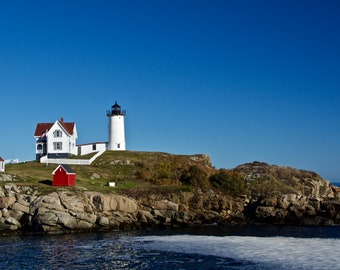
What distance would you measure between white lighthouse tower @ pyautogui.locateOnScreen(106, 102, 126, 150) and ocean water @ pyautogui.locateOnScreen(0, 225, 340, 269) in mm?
42976

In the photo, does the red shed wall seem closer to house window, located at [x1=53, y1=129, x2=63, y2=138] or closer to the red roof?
house window, located at [x1=53, y1=129, x2=63, y2=138]

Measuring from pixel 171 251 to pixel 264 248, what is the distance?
24.4 feet

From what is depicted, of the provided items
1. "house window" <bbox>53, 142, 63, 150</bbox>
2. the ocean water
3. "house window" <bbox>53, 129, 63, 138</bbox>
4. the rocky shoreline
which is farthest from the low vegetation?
the ocean water

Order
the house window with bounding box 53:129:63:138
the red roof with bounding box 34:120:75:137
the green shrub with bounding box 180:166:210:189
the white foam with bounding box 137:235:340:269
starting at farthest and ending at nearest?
1. the red roof with bounding box 34:120:75:137
2. the house window with bounding box 53:129:63:138
3. the green shrub with bounding box 180:166:210:189
4. the white foam with bounding box 137:235:340:269

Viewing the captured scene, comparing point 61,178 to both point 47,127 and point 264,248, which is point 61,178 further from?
point 264,248

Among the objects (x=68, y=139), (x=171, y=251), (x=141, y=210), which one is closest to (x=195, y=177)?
(x=141, y=210)

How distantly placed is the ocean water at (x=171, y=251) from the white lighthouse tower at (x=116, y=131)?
43.0m

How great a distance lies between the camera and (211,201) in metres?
61.8

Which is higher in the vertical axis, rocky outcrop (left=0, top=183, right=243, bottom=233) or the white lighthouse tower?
the white lighthouse tower

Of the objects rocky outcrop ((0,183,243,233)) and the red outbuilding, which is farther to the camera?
the red outbuilding

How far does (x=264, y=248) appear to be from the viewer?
35938 millimetres

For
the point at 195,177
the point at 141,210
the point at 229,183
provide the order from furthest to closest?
1. the point at 229,183
2. the point at 195,177
3. the point at 141,210

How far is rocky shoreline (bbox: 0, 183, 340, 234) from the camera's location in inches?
1897

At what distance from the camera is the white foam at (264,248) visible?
30325mm
